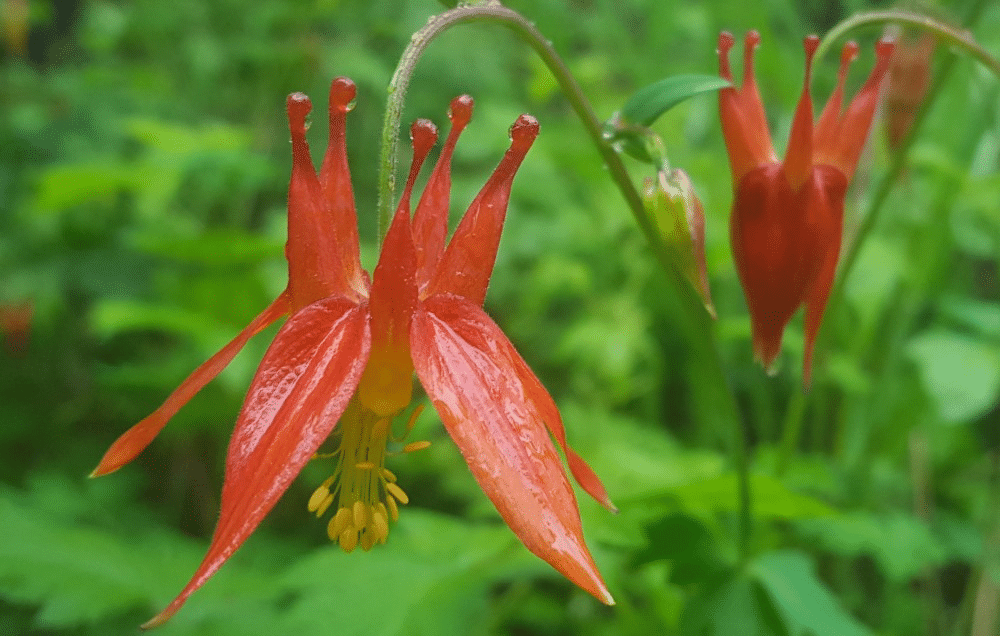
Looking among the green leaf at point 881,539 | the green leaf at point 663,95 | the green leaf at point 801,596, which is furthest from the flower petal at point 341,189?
the green leaf at point 881,539

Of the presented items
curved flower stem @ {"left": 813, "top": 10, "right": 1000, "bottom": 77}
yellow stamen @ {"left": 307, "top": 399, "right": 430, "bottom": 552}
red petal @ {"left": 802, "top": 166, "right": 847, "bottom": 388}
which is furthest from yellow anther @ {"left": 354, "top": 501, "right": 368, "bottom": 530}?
curved flower stem @ {"left": 813, "top": 10, "right": 1000, "bottom": 77}

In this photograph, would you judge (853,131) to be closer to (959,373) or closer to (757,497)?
(757,497)

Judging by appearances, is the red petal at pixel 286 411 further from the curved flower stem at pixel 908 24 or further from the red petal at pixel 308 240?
the curved flower stem at pixel 908 24

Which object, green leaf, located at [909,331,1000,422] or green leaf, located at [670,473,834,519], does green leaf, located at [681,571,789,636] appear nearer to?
green leaf, located at [670,473,834,519]

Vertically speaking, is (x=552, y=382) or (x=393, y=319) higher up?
(x=393, y=319)

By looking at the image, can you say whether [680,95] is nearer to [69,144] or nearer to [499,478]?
[499,478]

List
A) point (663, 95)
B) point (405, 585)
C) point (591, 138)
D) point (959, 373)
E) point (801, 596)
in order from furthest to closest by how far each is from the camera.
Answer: point (959, 373)
point (405, 585)
point (801, 596)
point (591, 138)
point (663, 95)

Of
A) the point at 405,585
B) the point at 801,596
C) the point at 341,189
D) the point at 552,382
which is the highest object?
the point at 341,189

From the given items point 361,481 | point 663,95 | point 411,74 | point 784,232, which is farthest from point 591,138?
point 361,481
